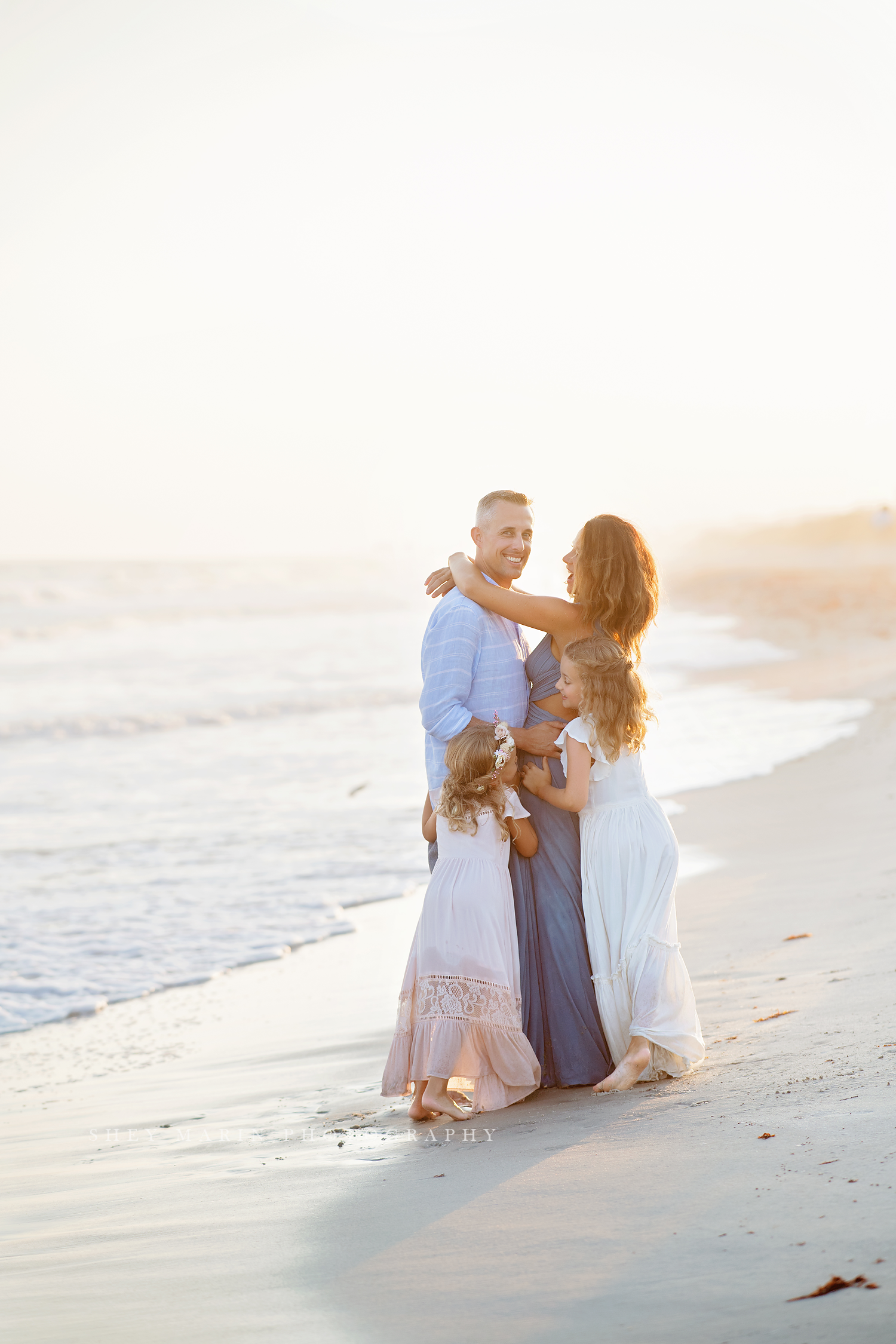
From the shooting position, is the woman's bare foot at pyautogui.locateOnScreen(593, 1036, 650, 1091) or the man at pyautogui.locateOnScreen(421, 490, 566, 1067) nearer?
the woman's bare foot at pyautogui.locateOnScreen(593, 1036, 650, 1091)

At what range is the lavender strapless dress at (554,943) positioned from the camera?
3.82m

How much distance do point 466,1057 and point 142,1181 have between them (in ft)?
3.27

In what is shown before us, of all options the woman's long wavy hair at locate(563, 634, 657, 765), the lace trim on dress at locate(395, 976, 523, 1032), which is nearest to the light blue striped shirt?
the woman's long wavy hair at locate(563, 634, 657, 765)

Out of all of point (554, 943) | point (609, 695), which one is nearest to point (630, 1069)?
point (554, 943)

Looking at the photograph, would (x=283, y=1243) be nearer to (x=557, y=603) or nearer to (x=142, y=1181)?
(x=142, y=1181)

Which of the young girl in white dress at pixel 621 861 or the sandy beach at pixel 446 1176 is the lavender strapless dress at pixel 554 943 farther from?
the sandy beach at pixel 446 1176

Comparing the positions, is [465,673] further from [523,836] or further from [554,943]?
[554,943]

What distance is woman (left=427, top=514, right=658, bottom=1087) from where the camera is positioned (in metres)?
3.82

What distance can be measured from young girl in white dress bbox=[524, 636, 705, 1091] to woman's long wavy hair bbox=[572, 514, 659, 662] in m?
0.09

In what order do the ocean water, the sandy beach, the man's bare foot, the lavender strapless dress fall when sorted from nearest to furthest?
the sandy beach < the man's bare foot < the lavender strapless dress < the ocean water

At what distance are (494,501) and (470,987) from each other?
1546mm

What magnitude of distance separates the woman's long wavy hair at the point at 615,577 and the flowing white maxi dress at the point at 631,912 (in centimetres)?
36

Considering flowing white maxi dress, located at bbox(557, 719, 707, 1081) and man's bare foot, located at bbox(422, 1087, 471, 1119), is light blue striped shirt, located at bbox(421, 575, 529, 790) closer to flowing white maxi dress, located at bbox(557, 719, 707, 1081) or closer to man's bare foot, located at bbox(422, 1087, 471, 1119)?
flowing white maxi dress, located at bbox(557, 719, 707, 1081)

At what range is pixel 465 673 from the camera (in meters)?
3.81
